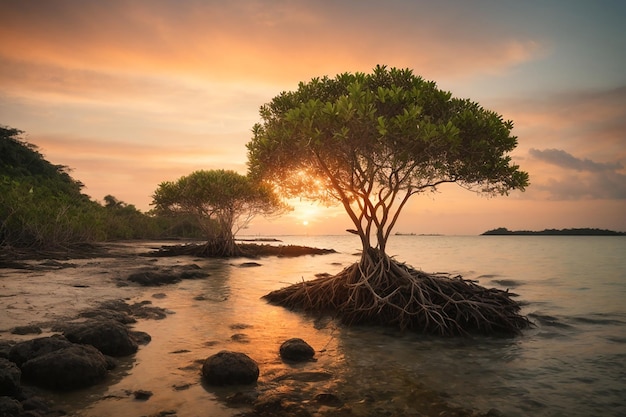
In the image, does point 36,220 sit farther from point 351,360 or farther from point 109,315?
point 351,360

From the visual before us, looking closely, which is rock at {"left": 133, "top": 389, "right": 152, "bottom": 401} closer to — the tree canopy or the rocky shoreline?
the rocky shoreline

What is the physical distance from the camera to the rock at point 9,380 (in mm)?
5699

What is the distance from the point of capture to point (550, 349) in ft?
35.9

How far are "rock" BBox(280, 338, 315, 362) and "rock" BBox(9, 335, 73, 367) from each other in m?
4.41

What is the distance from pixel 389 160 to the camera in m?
14.0

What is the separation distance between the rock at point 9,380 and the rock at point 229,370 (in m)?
2.91

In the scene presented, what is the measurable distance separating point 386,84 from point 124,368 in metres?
12.4

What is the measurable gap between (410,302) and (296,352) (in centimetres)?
507

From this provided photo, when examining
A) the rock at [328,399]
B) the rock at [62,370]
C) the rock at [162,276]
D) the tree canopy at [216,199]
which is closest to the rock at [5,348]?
the rock at [62,370]

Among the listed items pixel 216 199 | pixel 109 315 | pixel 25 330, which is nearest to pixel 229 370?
pixel 25 330

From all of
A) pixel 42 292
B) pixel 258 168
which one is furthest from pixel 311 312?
pixel 42 292

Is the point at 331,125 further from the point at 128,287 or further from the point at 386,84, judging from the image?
the point at 128,287

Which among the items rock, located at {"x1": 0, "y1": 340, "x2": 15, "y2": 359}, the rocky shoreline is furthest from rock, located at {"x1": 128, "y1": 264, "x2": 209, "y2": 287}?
rock, located at {"x1": 0, "y1": 340, "x2": 15, "y2": 359}

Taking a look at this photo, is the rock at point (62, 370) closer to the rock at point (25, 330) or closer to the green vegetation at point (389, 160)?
the rock at point (25, 330)
